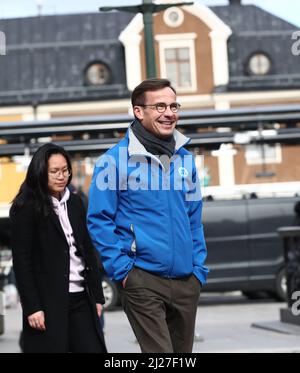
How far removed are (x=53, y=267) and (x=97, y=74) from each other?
166 ft

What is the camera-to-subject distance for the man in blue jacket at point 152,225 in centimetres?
626

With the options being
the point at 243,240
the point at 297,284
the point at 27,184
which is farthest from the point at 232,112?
the point at 27,184

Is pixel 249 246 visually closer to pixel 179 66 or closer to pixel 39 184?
pixel 39 184

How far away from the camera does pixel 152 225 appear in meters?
6.28

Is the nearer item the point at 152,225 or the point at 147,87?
the point at 152,225

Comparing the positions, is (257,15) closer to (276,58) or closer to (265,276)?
(276,58)

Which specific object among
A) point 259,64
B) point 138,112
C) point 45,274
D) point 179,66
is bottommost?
point 45,274

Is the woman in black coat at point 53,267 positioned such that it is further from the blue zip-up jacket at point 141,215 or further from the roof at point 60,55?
the roof at point 60,55

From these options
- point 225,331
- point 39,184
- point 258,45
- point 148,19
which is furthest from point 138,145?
point 258,45

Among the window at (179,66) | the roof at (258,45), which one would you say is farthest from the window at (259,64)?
the window at (179,66)

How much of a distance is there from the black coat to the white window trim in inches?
1889

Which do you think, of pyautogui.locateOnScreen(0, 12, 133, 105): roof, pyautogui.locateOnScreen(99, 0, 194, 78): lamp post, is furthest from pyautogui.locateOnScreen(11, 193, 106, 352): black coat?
pyautogui.locateOnScreen(0, 12, 133, 105): roof

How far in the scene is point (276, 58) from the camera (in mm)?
57906

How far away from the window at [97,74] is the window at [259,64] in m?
6.53
